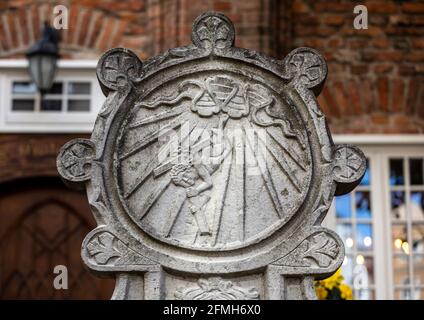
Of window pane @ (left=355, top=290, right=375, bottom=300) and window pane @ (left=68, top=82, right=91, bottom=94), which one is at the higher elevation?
window pane @ (left=68, top=82, right=91, bottom=94)

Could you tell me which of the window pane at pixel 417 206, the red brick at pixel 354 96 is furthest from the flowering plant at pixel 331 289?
the red brick at pixel 354 96

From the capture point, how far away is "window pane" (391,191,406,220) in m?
9.12

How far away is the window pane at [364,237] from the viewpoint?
9.07 metres

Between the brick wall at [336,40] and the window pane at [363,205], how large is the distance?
594 mm

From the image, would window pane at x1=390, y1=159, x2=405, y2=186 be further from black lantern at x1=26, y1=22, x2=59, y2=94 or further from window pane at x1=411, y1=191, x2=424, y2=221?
black lantern at x1=26, y1=22, x2=59, y2=94

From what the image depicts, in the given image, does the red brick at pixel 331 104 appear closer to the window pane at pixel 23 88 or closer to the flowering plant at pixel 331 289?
the flowering plant at pixel 331 289

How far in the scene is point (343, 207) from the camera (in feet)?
30.1

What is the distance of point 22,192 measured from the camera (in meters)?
9.15

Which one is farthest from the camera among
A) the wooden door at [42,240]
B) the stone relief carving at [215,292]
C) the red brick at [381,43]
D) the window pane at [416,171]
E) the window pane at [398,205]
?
the red brick at [381,43]

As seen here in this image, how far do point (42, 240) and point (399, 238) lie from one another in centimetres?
320

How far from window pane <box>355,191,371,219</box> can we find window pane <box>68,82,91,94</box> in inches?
104

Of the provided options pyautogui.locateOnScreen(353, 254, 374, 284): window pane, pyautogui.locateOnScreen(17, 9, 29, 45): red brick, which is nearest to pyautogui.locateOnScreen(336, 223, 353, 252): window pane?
pyautogui.locateOnScreen(353, 254, 374, 284): window pane

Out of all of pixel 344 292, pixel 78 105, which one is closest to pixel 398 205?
pixel 344 292

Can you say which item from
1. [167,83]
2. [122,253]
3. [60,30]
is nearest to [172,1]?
[60,30]
